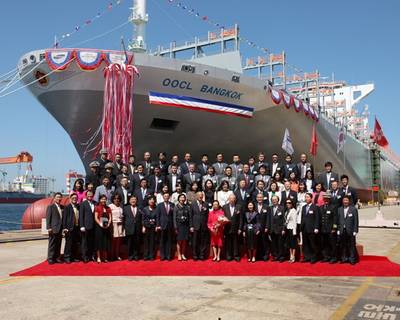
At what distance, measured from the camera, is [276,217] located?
320 inches

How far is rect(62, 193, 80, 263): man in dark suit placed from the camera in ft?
25.8

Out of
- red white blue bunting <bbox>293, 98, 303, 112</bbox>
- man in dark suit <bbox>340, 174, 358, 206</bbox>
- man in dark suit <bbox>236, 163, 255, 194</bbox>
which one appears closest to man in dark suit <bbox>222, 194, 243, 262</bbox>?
man in dark suit <bbox>236, 163, 255, 194</bbox>

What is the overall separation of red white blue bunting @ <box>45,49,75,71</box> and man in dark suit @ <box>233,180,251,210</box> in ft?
35.7

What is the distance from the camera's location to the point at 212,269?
7.33 metres

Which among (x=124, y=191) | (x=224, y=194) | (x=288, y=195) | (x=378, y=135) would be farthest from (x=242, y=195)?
(x=378, y=135)

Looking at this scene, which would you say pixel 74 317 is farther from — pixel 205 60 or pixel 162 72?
pixel 205 60

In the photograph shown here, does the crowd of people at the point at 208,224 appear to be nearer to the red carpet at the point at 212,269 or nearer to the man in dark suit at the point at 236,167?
the red carpet at the point at 212,269

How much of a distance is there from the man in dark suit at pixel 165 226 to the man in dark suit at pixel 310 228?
8.52 feet

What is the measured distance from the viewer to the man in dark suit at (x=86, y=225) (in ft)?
26.0

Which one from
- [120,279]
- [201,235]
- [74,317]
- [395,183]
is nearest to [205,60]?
[201,235]

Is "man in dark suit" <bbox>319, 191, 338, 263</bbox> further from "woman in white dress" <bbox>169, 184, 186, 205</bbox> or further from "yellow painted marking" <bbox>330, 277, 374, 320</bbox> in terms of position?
"woman in white dress" <bbox>169, 184, 186, 205</bbox>

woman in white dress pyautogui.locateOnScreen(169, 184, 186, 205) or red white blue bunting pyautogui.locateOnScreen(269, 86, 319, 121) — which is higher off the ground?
red white blue bunting pyautogui.locateOnScreen(269, 86, 319, 121)

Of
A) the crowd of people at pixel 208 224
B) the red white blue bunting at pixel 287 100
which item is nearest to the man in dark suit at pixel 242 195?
the crowd of people at pixel 208 224

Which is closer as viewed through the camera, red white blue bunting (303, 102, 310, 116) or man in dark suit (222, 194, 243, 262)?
man in dark suit (222, 194, 243, 262)
